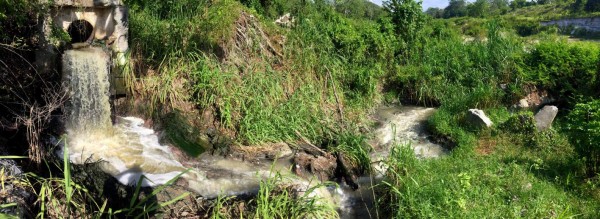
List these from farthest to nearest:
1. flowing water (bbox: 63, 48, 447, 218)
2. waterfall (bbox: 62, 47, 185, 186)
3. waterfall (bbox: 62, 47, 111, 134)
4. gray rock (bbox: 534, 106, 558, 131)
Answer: gray rock (bbox: 534, 106, 558, 131)
waterfall (bbox: 62, 47, 111, 134)
waterfall (bbox: 62, 47, 185, 186)
flowing water (bbox: 63, 48, 447, 218)

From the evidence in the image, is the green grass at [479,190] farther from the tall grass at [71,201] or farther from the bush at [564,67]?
the bush at [564,67]

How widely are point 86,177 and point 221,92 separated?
8.22ft

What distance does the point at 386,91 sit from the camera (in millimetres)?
9867

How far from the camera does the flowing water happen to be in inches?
206

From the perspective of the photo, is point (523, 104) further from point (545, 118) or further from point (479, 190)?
point (479, 190)

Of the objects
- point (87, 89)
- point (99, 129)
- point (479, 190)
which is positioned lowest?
point (479, 190)

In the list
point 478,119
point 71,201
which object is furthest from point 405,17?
point 71,201

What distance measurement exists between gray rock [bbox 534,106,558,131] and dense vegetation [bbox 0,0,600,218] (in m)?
0.15

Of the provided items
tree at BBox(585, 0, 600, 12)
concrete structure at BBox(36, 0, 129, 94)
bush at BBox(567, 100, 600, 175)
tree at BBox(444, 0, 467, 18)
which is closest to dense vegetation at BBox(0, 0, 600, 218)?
bush at BBox(567, 100, 600, 175)

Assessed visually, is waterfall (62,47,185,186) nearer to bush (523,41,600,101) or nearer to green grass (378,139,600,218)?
green grass (378,139,600,218)

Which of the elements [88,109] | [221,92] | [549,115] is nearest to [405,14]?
[549,115]

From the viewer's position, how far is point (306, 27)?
9.73 m

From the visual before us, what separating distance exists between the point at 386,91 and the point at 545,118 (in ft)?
11.2

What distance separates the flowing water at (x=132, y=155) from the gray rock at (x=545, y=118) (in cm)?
213
